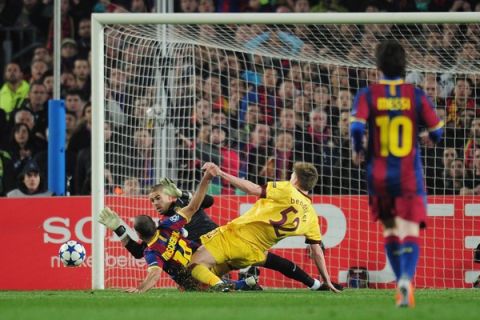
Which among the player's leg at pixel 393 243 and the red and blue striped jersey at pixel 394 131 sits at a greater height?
the red and blue striped jersey at pixel 394 131

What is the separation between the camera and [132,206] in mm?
14492

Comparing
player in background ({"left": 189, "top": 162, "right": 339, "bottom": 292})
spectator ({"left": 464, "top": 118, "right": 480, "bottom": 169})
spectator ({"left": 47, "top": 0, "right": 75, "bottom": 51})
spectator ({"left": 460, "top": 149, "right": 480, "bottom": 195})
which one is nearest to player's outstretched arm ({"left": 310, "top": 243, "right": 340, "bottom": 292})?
player in background ({"left": 189, "top": 162, "right": 339, "bottom": 292})

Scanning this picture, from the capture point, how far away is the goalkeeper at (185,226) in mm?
12312

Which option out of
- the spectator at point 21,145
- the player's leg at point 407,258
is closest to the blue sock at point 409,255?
the player's leg at point 407,258

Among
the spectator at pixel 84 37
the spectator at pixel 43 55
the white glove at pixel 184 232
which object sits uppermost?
the spectator at pixel 84 37

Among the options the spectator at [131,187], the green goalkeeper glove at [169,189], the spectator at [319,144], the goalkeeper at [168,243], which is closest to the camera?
the goalkeeper at [168,243]

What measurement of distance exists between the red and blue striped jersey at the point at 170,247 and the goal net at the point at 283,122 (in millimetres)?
1676

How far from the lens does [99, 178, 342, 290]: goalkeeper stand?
1231 centimetres

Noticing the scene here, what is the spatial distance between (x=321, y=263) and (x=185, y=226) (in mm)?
1575

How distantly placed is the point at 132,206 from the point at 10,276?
1.64m

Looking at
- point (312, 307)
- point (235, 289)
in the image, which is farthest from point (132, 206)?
point (312, 307)

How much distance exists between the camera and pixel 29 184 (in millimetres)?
15320

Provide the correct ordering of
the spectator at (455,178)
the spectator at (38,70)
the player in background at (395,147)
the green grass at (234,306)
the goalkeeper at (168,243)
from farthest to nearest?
1. the spectator at (38,70)
2. the spectator at (455,178)
3. the goalkeeper at (168,243)
4. the player in background at (395,147)
5. the green grass at (234,306)

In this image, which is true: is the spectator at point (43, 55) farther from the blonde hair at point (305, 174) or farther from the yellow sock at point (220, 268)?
the blonde hair at point (305, 174)
